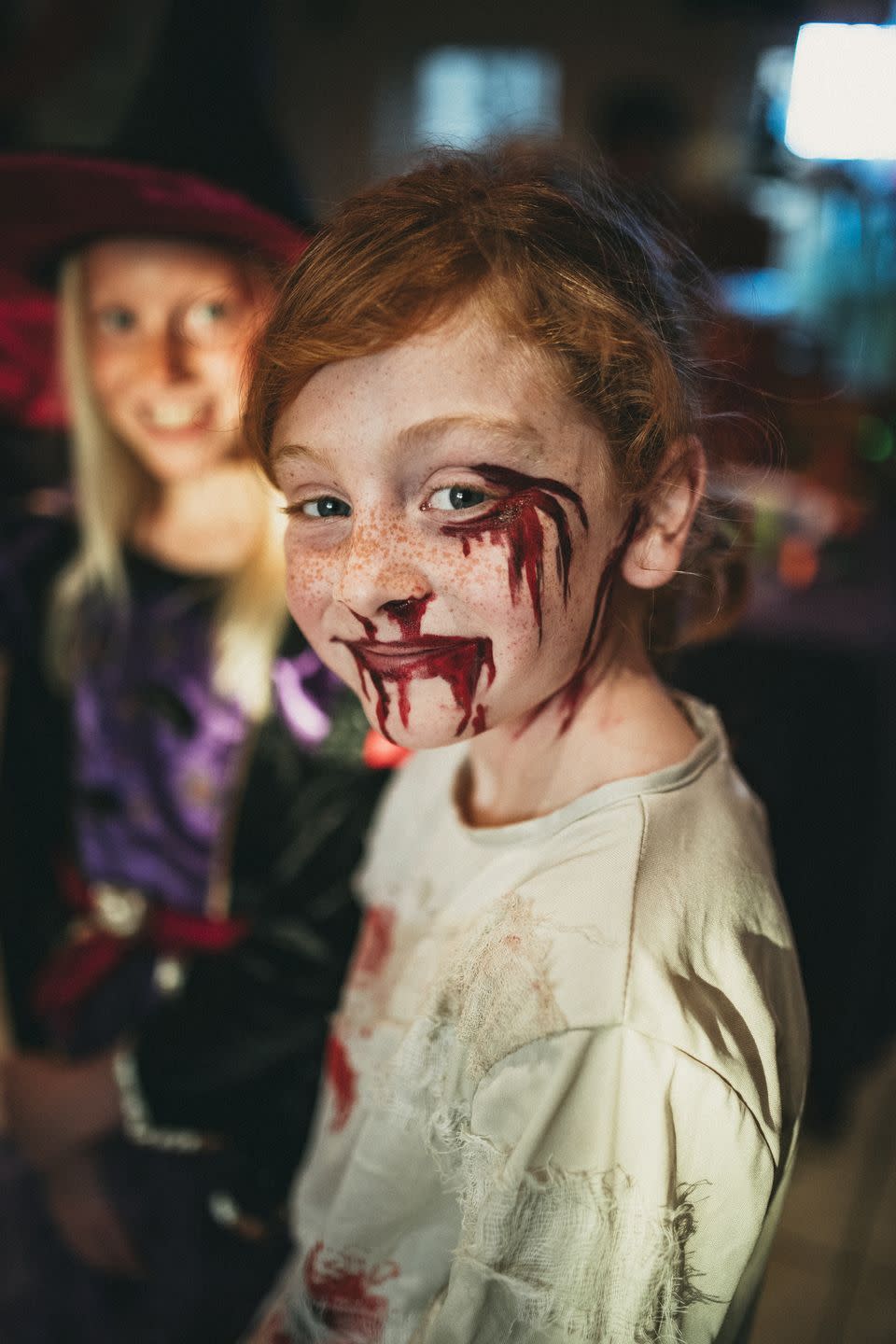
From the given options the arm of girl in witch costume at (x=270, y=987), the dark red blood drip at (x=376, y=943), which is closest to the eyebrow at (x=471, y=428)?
the dark red blood drip at (x=376, y=943)

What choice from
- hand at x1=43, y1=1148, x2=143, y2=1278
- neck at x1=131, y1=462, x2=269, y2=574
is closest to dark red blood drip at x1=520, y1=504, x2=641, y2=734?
neck at x1=131, y1=462, x2=269, y2=574

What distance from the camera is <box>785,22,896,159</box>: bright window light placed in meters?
4.26

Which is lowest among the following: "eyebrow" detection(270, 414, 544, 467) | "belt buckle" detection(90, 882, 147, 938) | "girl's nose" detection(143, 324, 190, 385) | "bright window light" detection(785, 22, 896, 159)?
"belt buckle" detection(90, 882, 147, 938)

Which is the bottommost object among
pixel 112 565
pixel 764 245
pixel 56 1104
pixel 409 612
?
pixel 56 1104

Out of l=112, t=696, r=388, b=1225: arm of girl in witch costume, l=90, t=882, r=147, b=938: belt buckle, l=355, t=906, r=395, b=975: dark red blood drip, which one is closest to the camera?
l=355, t=906, r=395, b=975: dark red blood drip

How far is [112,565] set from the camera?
3.69 feet

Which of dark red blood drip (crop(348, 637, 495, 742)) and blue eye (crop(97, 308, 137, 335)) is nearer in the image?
dark red blood drip (crop(348, 637, 495, 742))

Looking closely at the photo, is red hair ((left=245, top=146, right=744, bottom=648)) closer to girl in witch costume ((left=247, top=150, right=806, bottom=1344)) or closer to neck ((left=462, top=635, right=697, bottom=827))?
girl in witch costume ((left=247, top=150, right=806, bottom=1344))

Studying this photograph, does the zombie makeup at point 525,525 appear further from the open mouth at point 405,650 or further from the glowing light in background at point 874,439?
the glowing light in background at point 874,439

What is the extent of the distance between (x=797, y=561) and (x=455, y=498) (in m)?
1.77

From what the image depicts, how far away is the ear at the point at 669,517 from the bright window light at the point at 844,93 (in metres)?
4.57

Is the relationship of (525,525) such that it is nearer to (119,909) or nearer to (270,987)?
(270,987)

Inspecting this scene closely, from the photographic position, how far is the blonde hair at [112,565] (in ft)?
3.34

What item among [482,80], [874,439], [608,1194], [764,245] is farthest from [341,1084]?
[482,80]
